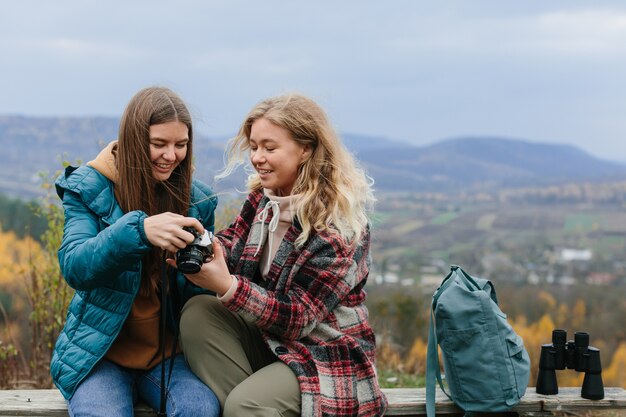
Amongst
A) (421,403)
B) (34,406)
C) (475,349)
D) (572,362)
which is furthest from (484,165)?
(34,406)

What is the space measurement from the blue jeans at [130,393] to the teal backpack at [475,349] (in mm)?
965

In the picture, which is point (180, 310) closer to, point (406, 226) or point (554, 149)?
point (406, 226)

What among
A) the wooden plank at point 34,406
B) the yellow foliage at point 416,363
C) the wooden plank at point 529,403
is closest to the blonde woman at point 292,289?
the wooden plank at point 529,403

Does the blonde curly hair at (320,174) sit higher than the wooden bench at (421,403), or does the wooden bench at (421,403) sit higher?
the blonde curly hair at (320,174)

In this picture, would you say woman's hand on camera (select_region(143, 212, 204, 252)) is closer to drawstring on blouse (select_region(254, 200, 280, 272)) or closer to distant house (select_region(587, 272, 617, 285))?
drawstring on blouse (select_region(254, 200, 280, 272))

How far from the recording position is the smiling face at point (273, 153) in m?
2.78

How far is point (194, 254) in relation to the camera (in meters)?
2.45

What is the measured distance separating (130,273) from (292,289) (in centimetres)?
57

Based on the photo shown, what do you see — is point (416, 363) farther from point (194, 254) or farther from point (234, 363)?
point (194, 254)

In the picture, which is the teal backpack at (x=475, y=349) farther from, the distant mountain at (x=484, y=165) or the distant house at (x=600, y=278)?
the distant mountain at (x=484, y=165)

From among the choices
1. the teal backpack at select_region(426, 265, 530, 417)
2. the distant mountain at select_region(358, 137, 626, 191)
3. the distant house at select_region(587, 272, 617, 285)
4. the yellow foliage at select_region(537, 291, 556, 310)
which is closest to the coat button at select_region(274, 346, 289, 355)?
the teal backpack at select_region(426, 265, 530, 417)

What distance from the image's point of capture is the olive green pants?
2545mm

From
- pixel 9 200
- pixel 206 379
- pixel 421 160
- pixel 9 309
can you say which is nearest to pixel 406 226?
pixel 421 160

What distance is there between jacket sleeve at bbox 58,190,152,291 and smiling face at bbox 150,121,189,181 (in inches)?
12.4
